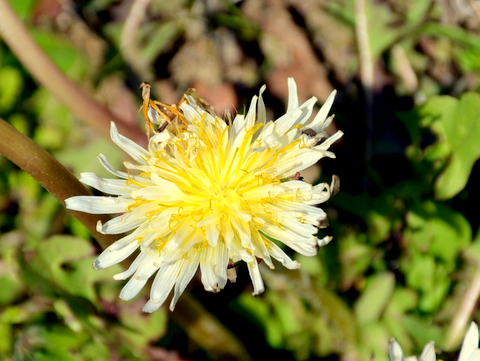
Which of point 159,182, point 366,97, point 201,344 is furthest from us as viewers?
point 366,97

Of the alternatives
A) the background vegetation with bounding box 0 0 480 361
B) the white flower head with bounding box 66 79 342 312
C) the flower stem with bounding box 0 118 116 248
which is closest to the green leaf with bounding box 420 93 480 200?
the background vegetation with bounding box 0 0 480 361

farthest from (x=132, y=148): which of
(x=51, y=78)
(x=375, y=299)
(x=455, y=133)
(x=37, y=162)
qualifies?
(x=455, y=133)

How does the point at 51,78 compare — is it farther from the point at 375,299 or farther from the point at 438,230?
the point at 438,230

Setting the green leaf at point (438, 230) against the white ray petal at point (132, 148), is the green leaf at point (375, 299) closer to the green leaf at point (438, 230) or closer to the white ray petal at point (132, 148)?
the green leaf at point (438, 230)

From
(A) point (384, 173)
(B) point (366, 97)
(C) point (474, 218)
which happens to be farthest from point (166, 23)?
(C) point (474, 218)

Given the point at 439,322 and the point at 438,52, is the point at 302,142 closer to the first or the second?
the point at 439,322
